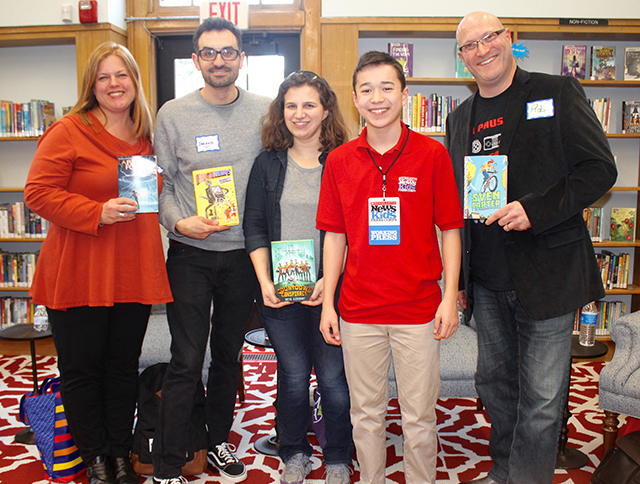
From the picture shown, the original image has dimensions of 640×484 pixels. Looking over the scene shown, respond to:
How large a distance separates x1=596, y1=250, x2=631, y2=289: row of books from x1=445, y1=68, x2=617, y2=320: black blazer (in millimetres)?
3141

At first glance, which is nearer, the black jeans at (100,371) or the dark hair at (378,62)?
the dark hair at (378,62)

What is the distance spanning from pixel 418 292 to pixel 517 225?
41cm

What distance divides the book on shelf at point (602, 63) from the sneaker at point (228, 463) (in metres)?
4.36

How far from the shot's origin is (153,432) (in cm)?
230

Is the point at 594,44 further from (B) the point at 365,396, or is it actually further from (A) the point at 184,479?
(A) the point at 184,479

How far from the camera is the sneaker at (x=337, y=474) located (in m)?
2.14

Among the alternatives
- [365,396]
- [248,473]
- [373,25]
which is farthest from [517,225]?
[373,25]

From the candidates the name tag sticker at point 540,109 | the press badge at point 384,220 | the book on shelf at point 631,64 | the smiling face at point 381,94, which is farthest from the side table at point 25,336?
the book on shelf at point 631,64

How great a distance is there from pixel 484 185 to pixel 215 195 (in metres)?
1.07

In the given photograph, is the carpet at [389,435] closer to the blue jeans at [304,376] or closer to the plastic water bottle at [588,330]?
the blue jeans at [304,376]

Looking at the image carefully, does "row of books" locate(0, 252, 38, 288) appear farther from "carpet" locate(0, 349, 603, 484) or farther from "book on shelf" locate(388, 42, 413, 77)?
"book on shelf" locate(388, 42, 413, 77)

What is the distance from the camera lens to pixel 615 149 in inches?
185

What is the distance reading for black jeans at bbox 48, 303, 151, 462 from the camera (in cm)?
206

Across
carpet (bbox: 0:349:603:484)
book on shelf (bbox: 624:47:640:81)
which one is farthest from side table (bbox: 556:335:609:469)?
book on shelf (bbox: 624:47:640:81)
